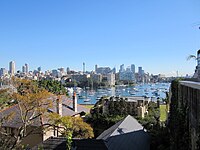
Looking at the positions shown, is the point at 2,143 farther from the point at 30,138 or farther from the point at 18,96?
A: the point at 30,138

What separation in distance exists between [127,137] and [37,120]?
7485 millimetres

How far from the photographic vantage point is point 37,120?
18.3m

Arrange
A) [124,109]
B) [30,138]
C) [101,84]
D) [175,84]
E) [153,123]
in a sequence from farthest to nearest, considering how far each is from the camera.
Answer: [101,84], [124,109], [153,123], [30,138], [175,84]

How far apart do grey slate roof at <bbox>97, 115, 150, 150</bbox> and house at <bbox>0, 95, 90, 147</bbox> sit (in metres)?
4.35

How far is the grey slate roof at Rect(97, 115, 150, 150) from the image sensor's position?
13414 mm

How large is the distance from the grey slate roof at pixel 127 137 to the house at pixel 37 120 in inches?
171

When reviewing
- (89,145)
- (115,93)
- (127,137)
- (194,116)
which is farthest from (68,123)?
(115,93)

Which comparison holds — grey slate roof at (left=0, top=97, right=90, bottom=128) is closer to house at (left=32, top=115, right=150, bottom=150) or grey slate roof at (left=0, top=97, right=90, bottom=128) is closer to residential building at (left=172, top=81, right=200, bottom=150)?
house at (left=32, top=115, right=150, bottom=150)

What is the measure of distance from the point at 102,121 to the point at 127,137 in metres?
9.87

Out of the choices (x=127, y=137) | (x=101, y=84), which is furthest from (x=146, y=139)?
(x=101, y=84)

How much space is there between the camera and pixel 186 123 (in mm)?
9523

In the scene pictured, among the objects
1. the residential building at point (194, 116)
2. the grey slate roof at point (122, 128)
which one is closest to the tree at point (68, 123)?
the grey slate roof at point (122, 128)

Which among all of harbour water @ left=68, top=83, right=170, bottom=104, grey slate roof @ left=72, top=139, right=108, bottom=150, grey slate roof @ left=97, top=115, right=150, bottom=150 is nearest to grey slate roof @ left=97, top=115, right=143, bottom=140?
grey slate roof @ left=97, top=115, right=150, bottom=150

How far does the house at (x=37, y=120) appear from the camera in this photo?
16.8 metres
